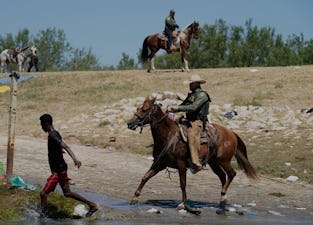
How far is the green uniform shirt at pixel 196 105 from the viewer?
11102mm

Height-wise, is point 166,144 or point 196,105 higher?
point 196,105

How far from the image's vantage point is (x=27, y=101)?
1086 inches

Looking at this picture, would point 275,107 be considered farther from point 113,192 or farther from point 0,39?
point 0,39

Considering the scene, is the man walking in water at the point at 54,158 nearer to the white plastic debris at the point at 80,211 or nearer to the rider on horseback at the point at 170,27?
the white plastic debris at the point at 80,211

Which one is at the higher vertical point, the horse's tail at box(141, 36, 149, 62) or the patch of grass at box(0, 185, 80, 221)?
the horse's tail at box(141, 36, 149, 62)

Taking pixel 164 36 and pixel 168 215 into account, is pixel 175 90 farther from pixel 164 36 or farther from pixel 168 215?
pixel 168 215

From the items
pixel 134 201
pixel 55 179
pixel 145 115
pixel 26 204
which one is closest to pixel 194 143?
pixel 145 115

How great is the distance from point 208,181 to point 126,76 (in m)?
17.0

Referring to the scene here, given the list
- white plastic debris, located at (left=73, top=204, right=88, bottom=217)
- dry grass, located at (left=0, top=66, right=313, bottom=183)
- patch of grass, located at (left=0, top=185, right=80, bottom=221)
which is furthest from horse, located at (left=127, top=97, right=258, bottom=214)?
dry grass, located at (left=0, top=66, right=313, bottom=183)

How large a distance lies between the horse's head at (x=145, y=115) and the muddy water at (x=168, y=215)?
4.44 feet

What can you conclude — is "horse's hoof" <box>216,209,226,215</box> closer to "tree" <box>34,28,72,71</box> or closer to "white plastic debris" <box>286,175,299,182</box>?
"white plastic debris" <box>286,175,299,182</box>

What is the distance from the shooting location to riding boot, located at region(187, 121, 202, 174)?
36.8ft

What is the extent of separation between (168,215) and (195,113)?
5.74 ft

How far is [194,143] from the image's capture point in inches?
443
